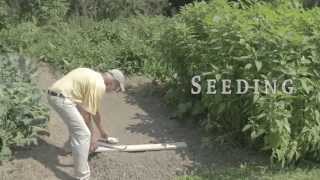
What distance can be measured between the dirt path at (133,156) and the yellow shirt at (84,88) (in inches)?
27.2

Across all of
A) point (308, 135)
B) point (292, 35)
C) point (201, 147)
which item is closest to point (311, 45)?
point (292, 35)

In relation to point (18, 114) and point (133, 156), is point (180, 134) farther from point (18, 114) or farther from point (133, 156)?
point (18, 114)

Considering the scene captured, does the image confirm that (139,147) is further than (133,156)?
Yes

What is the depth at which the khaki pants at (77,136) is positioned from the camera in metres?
6.66

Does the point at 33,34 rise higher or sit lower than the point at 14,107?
higher

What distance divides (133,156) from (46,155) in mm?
907

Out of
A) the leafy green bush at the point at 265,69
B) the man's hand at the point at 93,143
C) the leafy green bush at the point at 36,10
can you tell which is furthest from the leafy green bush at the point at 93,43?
the man's hand at the point at 93,143

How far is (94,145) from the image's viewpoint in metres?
7.10

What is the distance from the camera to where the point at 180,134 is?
784 cm

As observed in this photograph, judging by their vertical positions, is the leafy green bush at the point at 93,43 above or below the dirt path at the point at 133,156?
above

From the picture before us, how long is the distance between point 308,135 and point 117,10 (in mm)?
6007

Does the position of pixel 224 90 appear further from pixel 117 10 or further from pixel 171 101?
pixel 117 10

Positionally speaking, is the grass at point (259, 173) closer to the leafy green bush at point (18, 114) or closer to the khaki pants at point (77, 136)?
the khaki pants at point (77, 136)

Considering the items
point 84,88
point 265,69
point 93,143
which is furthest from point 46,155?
point 265,69
